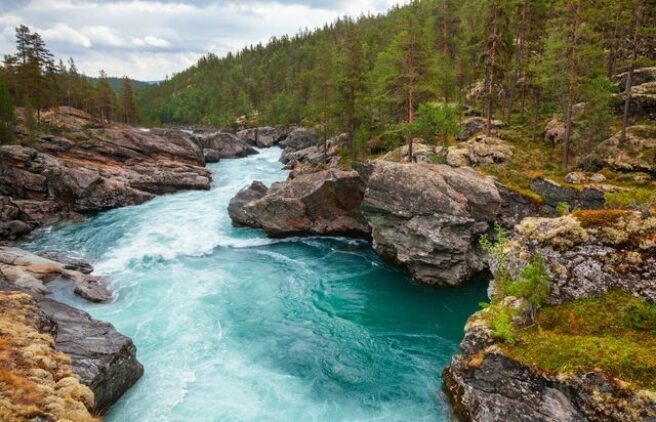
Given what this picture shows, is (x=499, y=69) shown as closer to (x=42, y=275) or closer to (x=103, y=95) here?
(x=42, y=275)

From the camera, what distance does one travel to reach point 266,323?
23453 mm

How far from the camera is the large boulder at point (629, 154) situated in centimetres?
2805

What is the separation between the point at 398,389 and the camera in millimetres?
17938

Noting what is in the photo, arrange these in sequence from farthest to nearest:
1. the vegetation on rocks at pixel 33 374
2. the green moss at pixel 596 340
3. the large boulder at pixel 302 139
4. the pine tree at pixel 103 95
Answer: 1. the pine tree at pixel 103 95
2. the large boulder at pixel 302 139
3. the green moss at pixel 596 340
4. the vegetation on rocks at pixel 33 374

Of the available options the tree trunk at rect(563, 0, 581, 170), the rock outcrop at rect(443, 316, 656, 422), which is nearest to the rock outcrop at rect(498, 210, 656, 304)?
the rock outcrop at rect(443, 316, 656, 422)

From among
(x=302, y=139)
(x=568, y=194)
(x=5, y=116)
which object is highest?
(x=5, y=116)

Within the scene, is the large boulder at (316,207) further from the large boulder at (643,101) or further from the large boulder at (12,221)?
the large boulder at (643,101)

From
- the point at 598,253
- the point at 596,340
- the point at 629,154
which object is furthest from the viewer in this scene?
the point at 629,154

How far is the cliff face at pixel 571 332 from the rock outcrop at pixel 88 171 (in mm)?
40980

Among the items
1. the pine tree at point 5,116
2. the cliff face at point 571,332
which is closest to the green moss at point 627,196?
the cliff face at point 571,332

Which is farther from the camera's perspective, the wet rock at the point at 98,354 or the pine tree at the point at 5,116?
the pine tree at the point at 5,116

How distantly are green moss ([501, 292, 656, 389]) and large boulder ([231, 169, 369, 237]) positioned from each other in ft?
69.4

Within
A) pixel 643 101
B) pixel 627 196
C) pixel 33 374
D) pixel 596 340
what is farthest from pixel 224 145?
pixel 596 340

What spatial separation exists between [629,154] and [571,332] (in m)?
22.8
